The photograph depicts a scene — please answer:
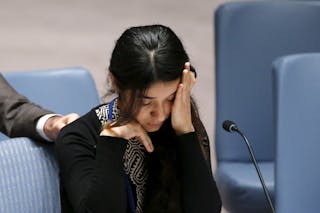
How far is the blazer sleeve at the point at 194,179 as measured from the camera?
1.35 meters

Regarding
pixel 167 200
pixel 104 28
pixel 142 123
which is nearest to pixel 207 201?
pixel 167 200

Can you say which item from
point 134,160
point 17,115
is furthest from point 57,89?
point 134,160

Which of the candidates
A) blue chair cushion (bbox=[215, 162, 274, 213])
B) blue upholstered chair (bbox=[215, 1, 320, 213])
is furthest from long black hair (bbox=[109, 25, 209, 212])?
blue upholstered chair (bbox=[215, 1, 320, 213])

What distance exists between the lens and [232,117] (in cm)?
216

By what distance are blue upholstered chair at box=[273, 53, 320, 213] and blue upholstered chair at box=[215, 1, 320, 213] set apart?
0.52m

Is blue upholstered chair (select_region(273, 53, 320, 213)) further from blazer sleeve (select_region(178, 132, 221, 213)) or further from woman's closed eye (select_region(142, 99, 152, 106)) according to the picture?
woman's closed eye (select_region(142, 99, 152, 106))

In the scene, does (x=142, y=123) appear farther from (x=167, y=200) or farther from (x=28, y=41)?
(x=28, y=41)

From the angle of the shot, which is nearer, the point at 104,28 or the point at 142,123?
the point at 142,123

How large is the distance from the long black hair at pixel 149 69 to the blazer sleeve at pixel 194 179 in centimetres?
3

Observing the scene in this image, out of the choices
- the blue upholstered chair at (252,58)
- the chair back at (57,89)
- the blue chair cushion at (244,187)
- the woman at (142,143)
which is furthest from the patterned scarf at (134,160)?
the blue upholstered chair at (252,58)

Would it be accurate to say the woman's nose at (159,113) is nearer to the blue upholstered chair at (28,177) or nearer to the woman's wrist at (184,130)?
the woman's wrist at (184,130)

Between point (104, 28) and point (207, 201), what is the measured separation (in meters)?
1.43

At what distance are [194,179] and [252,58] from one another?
0.91 m

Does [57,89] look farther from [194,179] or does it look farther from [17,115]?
[194,179]
